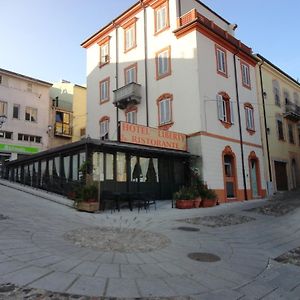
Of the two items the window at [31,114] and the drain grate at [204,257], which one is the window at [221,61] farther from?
the window at [31,114]

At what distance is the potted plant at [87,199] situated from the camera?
1373cm

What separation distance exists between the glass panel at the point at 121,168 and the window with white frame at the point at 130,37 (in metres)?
11.2

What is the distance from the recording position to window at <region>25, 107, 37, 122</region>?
34656 mm

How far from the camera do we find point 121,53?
2652 cm

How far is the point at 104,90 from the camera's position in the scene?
2758 centimetres

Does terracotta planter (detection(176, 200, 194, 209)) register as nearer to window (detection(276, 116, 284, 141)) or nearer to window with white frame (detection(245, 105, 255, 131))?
window with white frame (detection(245, 105, 255, 131))

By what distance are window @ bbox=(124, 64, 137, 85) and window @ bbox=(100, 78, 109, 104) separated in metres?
2.31

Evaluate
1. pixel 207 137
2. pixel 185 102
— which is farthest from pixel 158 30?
pixel 207 137

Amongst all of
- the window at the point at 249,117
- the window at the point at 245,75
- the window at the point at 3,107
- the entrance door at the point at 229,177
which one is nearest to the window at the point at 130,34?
the window at the point at 245,75

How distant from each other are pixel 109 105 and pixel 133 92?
3.57m

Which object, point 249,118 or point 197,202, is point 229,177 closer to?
point 249,118

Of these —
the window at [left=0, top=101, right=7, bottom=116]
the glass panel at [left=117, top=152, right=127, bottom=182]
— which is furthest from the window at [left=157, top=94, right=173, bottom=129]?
the window at [left=0, top=101, right=7, bottom=116]

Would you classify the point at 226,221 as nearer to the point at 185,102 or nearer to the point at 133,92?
the point at 185,102

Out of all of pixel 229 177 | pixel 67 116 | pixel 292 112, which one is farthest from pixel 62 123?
pixel 292 112
